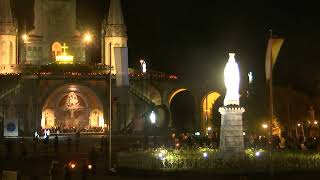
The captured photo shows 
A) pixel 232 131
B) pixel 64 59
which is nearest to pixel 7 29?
pixel 64 59

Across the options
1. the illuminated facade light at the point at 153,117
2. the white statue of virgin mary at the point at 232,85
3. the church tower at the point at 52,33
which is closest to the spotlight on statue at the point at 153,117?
the illuminated facade light at the point at 153,117

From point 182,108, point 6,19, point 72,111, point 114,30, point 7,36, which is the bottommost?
point 72,111

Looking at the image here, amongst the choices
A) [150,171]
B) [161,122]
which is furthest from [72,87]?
[150,171]

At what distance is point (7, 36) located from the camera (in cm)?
8181

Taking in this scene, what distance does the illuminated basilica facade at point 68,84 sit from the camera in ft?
230

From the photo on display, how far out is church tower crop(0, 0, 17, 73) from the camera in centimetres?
8105

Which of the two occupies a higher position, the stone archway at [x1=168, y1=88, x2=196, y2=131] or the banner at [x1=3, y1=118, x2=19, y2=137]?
the stone archway at [x1=168, y1=88, x2=196, y2=131]

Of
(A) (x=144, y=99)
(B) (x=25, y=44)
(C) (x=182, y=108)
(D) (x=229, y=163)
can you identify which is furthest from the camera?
(C) (x=182, y=108)

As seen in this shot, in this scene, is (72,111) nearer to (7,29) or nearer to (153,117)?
(153,117)

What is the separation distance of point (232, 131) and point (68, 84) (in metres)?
42.5

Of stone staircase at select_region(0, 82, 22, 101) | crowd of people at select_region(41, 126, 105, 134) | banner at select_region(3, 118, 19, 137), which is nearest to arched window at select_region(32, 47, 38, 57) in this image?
crowd of people at select_region(41, 126, 105, 134)

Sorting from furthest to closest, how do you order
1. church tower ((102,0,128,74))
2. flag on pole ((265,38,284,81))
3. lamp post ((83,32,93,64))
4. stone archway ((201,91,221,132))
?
lamp post ((83,32,93,64)), church tower ((102,0,128,74)), stone archway ((201,91,221,132)), flag on pole ((265,38,284,81))

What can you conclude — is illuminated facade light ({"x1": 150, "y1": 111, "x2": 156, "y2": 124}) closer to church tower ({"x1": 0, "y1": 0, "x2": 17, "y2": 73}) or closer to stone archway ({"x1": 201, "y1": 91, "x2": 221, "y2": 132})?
stone archway ({"x1": 201, "y1": 91, "x2": 221, "y2": 132})

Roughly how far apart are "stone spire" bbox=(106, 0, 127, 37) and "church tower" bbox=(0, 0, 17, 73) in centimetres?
1127
